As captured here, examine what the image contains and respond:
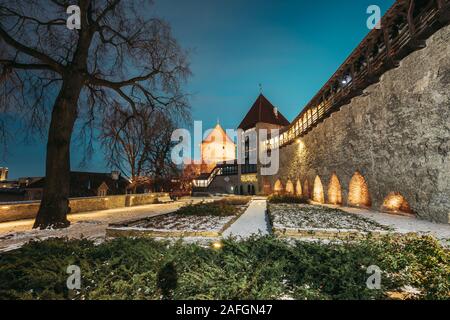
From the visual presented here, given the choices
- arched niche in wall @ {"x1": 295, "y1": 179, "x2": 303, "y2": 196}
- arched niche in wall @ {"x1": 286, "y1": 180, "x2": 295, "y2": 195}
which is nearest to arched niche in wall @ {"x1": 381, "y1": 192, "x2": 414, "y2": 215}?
arched niche in wall @ {"x1": 295, "y1": 179, "x2": 303, "y2": 196}

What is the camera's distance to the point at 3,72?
7586mm

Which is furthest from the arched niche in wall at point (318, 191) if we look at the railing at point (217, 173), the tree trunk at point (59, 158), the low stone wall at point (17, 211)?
the railing at point (217, 173)

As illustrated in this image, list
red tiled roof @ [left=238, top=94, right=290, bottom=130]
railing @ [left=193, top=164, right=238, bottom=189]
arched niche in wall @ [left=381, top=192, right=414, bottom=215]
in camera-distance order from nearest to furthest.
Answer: arched niche in wall @ [left=381, top=192, right=414, bottom=215] < red tiled roof @ [left=238, top=94, right=290, bottom=130] < railing @ [left=193, top=164, right=238, bottom=189]

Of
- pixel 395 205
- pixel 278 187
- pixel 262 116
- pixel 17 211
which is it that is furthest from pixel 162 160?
pixel 262 116

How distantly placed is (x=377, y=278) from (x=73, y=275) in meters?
4.48

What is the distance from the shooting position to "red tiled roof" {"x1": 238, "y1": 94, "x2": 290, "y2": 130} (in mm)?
40188

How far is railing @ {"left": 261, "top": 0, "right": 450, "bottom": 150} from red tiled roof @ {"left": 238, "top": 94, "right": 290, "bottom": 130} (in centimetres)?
2188

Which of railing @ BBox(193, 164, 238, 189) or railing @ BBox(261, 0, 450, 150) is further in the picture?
railing @ BBox(193, 164, 238, 189)

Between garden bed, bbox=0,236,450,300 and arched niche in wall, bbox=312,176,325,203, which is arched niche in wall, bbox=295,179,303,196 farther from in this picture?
garden bed, bbox=0,236,450,300

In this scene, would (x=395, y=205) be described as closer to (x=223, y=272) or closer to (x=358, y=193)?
(x=358, y=193)
